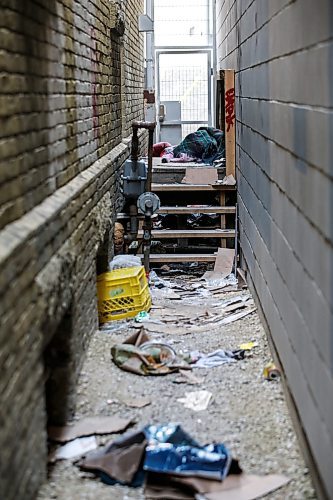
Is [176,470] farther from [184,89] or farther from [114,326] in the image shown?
[184,89]

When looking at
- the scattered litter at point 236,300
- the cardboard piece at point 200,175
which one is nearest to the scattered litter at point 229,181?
the cardboard piece at point 200,175

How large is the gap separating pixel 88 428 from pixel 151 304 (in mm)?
3849

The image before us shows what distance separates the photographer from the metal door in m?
20.7

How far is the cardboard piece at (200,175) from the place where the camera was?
37.9 feet

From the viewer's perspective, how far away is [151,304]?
9008 mm

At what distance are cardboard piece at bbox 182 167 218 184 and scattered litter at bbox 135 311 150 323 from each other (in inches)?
145

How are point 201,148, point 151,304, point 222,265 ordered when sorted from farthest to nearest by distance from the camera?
point 201,148
point 222,265
point 151,304

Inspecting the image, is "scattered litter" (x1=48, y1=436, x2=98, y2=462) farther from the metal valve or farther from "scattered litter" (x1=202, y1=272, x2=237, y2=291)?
the metal valve

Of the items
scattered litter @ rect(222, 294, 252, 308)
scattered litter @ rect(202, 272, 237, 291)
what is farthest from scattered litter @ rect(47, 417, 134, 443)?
scattered litter @ rect(202, 272, 237, 291)

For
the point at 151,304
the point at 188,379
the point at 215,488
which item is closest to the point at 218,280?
the point at 151,304

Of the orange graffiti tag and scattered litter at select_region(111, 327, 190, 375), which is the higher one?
the orange graffiti tag

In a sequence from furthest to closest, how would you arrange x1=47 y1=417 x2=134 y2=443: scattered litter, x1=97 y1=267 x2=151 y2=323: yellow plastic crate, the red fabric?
the red fabric
x1=97 y1=267 x2=151 y2=323: yellow plastic crate
x1=47 y1=417 x2=134 y2=443: scattered litter

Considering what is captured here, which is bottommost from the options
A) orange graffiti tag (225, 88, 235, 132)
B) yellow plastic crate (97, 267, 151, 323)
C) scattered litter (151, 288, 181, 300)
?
scattered litter (151, 288, 181, 300)

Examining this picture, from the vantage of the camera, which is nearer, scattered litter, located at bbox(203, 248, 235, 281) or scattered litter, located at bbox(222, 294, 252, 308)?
scattered litter, located at bbox(222, 294, 252, 308)
